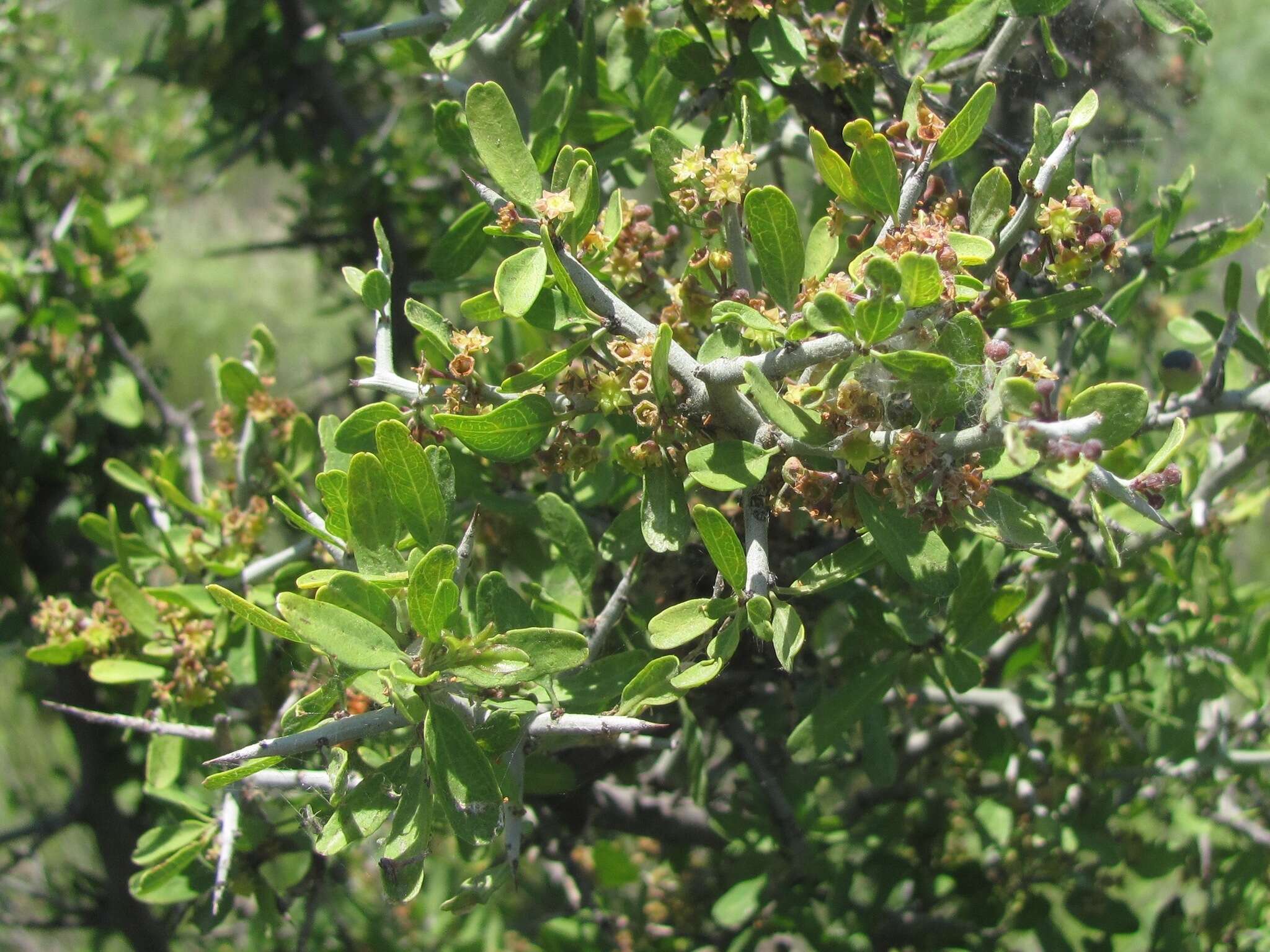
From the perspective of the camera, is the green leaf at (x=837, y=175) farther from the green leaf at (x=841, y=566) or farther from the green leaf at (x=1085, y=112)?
the green leaf at (x=841, y=566)

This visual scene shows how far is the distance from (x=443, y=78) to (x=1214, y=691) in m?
1.62

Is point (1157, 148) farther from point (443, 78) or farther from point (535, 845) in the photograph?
point (535, 845)

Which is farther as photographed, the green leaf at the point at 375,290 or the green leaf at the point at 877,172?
the green leaf at the point at 375,290

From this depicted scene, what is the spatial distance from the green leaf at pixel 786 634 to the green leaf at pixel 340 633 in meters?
0.37

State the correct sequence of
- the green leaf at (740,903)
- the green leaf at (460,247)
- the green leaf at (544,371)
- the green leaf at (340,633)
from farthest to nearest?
the green leaf at (740,903) → the green leaf at (460,247) → the green leaf at (544,371) → the green leaf at (340,633)

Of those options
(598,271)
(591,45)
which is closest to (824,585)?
(598,271)

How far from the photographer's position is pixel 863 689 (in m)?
1.33

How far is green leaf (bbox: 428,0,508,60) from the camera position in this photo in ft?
4.29

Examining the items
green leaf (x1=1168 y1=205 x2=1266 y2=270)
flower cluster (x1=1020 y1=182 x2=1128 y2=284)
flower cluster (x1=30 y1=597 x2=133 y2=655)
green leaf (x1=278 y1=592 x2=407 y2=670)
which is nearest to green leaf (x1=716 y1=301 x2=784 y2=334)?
flower cluster (x1=1020 y1=182 x2=1128 y2=284)

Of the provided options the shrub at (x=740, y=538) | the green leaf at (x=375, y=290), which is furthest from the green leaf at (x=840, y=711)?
the green leaf at (x=375, y=290)

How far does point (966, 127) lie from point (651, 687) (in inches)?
26.8

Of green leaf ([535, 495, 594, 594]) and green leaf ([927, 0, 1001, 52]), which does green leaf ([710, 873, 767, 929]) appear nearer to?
green leaf ([535, 495, 594, 594])

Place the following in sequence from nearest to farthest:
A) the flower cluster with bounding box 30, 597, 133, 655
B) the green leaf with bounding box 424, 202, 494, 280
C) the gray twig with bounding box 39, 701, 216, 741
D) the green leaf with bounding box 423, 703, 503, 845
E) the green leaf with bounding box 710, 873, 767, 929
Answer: the green leaf with bounding box 423, 703, 503, 845 < the gray twig with bounding box 39, 701, 216, 741 < the green leaf with bounding box 424, 202, 494, 280 < the flower cluster with bounding box 30, 597, 133, 655 < the green leaf with bounding box 710, 873, 767, 929

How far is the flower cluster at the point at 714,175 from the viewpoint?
1.11 meters
